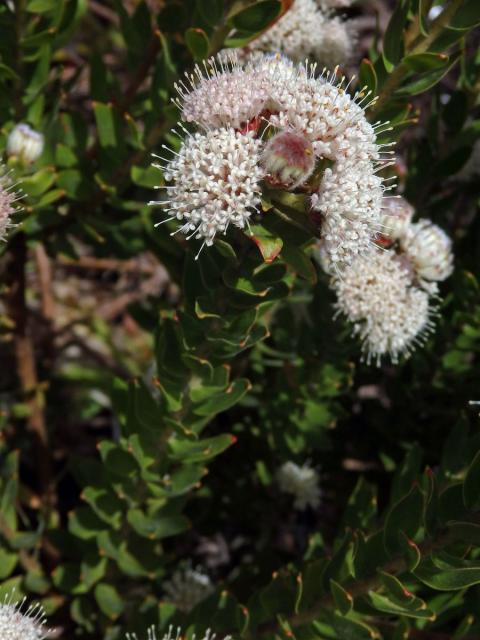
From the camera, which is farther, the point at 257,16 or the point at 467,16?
the point at 257,16

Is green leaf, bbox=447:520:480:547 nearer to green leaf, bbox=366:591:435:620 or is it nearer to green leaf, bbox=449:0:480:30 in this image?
green leaf, bbox=366:591:435:620

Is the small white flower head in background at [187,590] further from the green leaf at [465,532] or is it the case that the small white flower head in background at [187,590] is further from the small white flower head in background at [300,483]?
the green leaf at [465,532]

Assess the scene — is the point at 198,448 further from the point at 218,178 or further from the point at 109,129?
the point at 109,129

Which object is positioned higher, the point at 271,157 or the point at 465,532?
the point at 271,157

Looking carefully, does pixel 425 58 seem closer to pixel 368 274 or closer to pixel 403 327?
pixel 368 274

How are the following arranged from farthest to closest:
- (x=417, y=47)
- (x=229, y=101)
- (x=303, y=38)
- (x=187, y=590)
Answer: (x=187, y=590) < (x=303, y=38) < (x=417, y=47) < (x=229, y=101)

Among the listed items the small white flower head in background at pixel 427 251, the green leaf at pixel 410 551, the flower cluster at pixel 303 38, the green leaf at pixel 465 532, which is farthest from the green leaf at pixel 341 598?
the flower cluster at pixel 303 38

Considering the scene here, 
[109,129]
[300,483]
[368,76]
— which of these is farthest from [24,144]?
[300,483]
